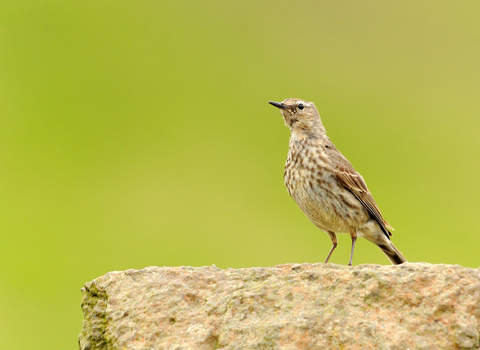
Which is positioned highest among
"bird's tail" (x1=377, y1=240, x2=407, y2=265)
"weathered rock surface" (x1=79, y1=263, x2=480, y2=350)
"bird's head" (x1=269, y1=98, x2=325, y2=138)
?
"bird's head" (x1=269, y1=98, x2=325, y2=138)

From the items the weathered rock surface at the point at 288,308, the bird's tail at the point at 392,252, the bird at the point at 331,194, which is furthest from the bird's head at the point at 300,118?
the weathered rock surface at the point at 288,308

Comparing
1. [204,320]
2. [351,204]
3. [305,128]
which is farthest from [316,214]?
[204,320]

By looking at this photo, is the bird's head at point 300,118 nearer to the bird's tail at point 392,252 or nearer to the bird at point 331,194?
the bird at point 331,194

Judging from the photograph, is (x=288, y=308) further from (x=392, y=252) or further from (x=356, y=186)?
(x=392, y=252)

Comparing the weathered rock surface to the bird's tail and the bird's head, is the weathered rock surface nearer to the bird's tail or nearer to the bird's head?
the bird's tail

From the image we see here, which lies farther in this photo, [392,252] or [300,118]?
[300,118]

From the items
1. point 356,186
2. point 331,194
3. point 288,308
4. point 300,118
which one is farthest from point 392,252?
point 288,308

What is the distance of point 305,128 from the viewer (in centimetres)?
738

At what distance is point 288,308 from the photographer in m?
3.83

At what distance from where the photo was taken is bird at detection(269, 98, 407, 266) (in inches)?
260

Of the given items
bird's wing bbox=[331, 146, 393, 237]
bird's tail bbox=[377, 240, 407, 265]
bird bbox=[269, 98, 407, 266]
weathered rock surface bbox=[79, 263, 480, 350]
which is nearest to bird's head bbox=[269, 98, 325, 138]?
bird bbox=[269, 98, 407, 266]

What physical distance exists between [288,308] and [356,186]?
3267 millimetres

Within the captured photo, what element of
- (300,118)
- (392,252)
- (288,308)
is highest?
(300,118)

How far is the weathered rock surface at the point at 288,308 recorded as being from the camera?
3504 millimetres
